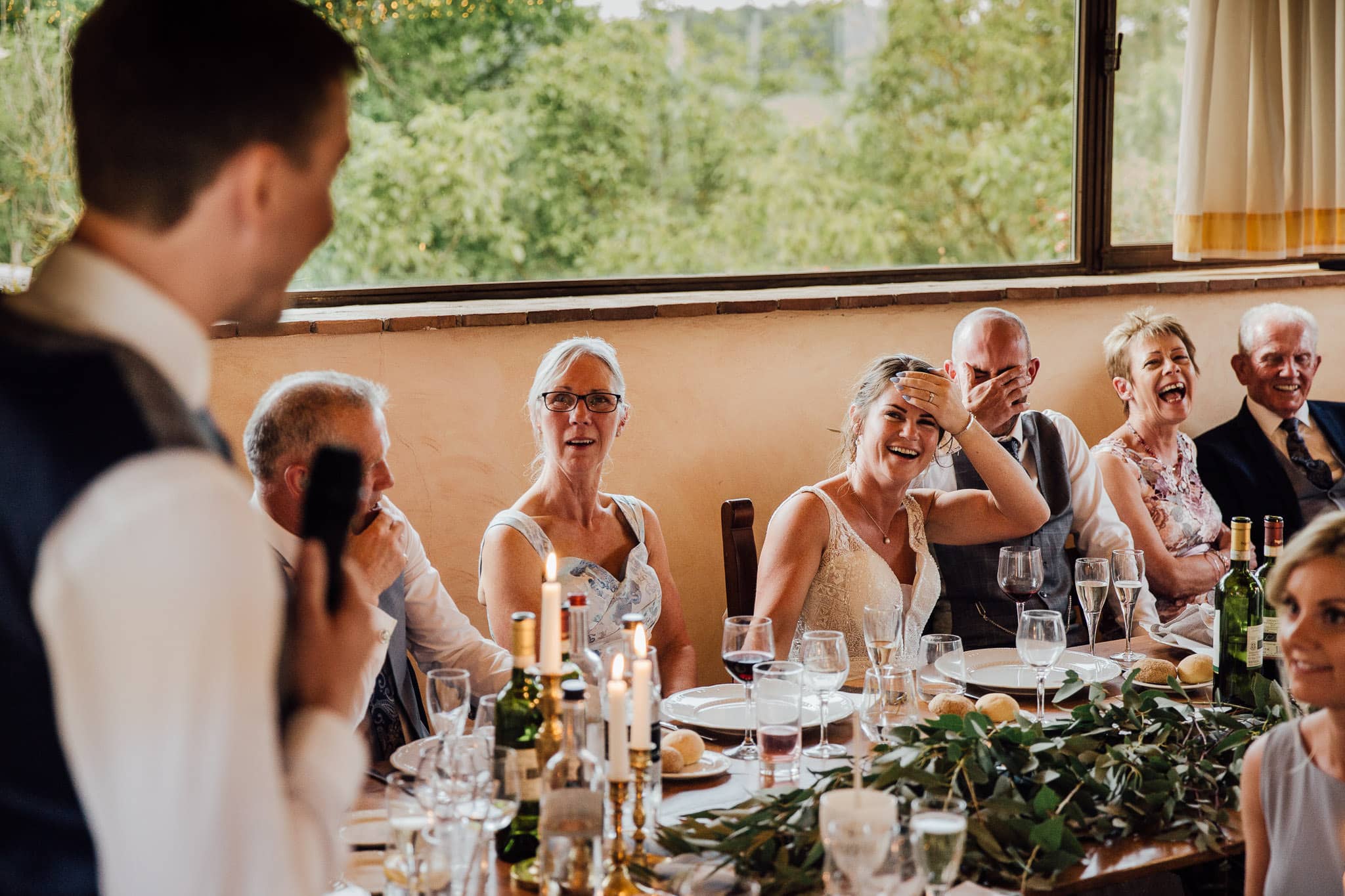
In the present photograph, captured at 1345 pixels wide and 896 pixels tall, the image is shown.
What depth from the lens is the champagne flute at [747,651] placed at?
195 cm

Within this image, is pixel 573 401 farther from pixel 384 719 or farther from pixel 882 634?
pixel 882 634

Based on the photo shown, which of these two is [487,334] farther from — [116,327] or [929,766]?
[116,327]

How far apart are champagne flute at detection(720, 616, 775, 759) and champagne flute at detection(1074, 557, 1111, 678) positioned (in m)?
0.75

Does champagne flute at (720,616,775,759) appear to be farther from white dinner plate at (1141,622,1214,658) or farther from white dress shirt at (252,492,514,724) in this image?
white dinner plate at (1141,622,1214,658)

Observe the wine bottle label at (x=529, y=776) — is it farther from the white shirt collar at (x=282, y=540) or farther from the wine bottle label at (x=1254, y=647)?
the wine bottle label at (x=1254, y=647)

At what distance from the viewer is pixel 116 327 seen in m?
0.88

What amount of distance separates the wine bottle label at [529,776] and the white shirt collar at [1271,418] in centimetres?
309

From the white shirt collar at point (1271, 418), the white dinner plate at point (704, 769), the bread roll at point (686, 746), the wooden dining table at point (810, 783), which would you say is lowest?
the wooden dining table at point (810, 783)

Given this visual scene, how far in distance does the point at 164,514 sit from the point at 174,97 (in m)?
0.30

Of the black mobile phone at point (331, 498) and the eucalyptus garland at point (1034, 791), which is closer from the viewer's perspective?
the black mobile phone at point (331, 498)

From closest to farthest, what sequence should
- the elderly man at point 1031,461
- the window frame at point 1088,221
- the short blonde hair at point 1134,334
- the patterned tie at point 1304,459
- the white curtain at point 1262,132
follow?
the white curtain at point 1262,132, the elderly man at point 1031,461, the short blonde hair at point 1134,334, the patterned tie at point 1304,459, the window frame at point 1088,221

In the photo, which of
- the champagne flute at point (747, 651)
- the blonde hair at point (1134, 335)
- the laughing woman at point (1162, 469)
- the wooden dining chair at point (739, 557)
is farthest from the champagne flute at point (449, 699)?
the blonde hair at point (1134, 335)

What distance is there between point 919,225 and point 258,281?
3.63 metres

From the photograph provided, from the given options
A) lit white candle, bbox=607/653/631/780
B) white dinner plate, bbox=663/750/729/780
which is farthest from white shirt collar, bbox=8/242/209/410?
white dinner plate, bbox=663/750/729/780
